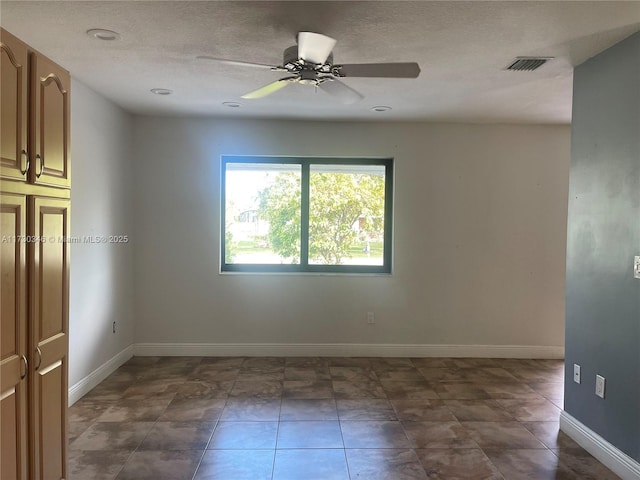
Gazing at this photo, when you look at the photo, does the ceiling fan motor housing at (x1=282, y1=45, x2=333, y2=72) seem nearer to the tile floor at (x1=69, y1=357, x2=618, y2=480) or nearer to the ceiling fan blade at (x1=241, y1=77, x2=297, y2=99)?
the ceiling fan blade at (x1=241, y1=77, x2=297, y2=99)

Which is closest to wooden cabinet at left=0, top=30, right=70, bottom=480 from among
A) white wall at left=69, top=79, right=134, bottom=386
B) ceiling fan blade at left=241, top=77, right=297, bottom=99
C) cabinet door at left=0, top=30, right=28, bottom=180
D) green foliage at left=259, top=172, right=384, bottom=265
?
cabinet door at left=0, top=30, right=28, bottom=180

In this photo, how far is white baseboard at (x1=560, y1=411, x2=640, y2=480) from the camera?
2367 mm

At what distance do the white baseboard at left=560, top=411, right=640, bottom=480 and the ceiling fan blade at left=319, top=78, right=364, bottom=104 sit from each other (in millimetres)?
2549

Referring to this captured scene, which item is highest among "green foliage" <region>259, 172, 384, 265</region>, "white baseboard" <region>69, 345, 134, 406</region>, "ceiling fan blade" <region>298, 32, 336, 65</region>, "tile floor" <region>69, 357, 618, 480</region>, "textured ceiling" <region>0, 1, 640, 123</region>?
"textured ceiling" <region>0, 1, 640, 123</region>

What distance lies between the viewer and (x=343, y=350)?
462cm

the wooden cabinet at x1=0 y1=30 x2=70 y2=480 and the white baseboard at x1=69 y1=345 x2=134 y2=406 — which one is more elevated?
the wooden cabinet at x1=0 y1=30 x2=70 y2=480

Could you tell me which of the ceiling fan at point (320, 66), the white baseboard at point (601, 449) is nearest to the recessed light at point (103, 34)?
the ceiling fan at point (320, 66)

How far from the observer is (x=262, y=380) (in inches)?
153

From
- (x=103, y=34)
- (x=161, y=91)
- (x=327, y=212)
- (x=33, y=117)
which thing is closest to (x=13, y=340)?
(x=33, y=117)

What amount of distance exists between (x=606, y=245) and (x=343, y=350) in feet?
9.05

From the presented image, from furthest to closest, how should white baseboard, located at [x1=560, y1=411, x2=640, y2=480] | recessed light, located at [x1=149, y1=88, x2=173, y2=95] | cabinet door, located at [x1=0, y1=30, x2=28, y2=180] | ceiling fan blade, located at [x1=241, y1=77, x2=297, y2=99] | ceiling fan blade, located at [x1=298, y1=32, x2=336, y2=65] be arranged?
recessed light, located at [x1=149, y1=88, x2=173, y2=95], ceiling fan blade, located at [x1=241, y1=77, x2=297, y2=99], white baseboard, located at [x1=560, y1=411, x2=640, y2=480], ceiling fan blade, located at [x1=298, y1=32, x2=336, y2=65], cabinet door, located at [x1=0, y1=30, x2=28, y2=180]

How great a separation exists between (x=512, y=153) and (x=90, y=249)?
4196mm

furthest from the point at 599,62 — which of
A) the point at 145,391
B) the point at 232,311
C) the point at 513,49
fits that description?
the point at 145,391

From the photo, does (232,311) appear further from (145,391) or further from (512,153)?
(512,153)
